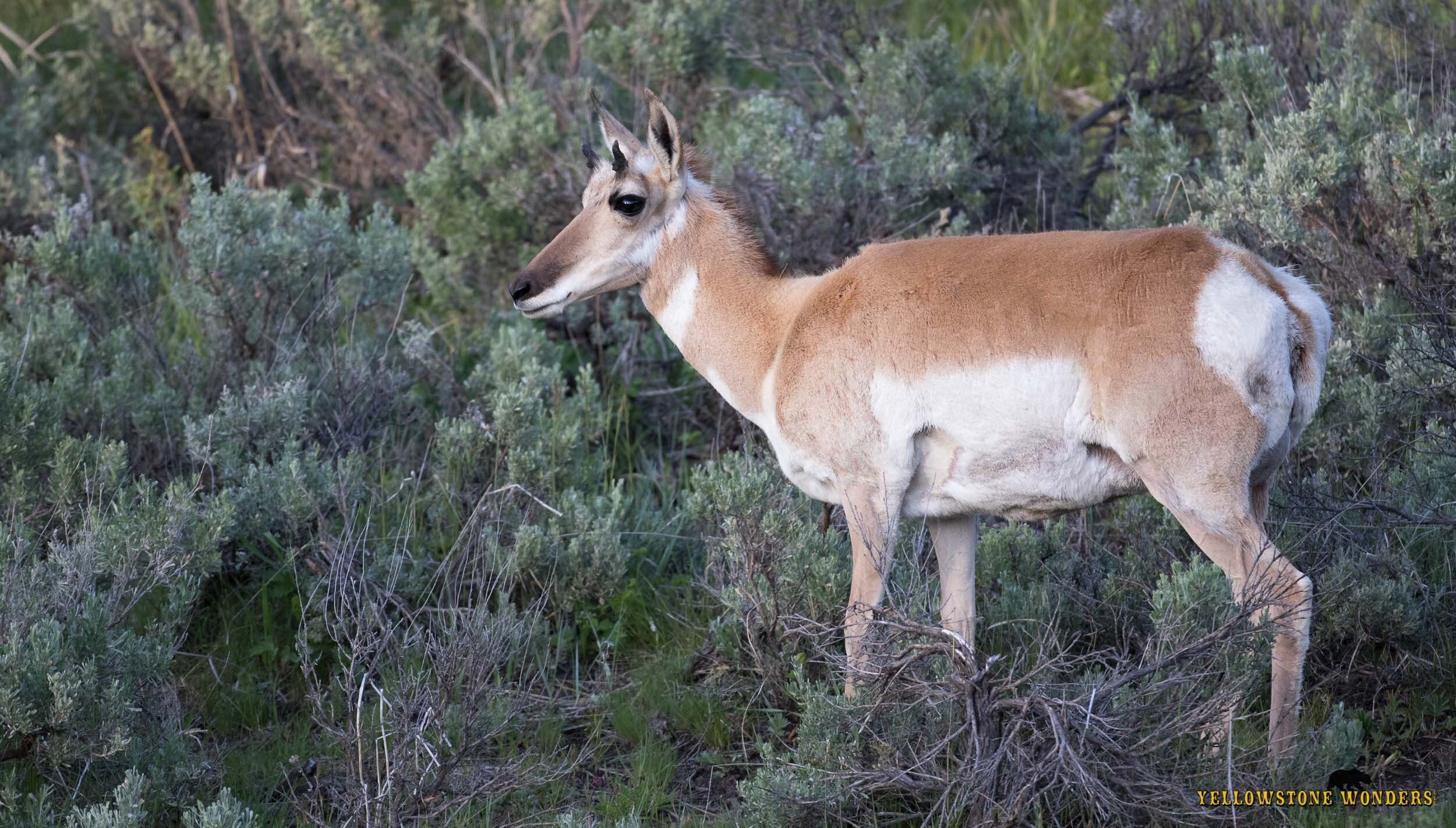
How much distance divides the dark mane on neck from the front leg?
3.19ft

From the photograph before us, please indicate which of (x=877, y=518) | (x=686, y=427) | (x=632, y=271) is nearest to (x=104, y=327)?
(x=686, y=427)

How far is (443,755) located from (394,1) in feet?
28.3

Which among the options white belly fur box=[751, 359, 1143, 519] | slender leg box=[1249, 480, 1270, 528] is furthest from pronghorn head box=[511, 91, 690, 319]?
slender leg box=[1249, 480, 1270, 528]

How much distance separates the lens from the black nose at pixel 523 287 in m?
5.12

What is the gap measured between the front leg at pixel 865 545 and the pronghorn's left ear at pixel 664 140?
1.40 m

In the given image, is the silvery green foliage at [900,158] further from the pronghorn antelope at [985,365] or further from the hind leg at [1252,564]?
the hind leg at [1252,564]

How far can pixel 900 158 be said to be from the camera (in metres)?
7.76

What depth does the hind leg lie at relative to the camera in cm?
422

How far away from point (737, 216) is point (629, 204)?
0.43m


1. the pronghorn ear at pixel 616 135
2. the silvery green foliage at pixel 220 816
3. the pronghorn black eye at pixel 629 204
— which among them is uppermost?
the pronghorn ear at pixel 616 135

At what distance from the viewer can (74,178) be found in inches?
383

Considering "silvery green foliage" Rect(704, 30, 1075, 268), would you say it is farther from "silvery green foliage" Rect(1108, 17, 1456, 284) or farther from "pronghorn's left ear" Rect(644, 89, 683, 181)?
"pronghorn's left ear" Rect(644, 89, 683, 181)

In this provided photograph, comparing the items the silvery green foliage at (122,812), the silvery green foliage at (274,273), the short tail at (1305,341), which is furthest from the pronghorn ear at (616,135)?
the silvery green foliage at (122,812)

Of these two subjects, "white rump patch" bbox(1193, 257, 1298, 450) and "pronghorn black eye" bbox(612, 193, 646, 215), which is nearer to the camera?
"white rump patch" bbox(1193, 257, 1298, 450)
